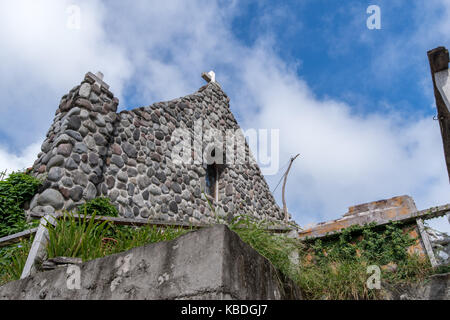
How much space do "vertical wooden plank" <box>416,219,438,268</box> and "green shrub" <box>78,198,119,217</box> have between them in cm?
452

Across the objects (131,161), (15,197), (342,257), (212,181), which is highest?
(212,181)

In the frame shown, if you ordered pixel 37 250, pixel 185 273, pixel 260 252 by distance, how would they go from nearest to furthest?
pixel 185 273
pixel 260 252
pixel 37 250

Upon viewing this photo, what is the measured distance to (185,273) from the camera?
1.93m

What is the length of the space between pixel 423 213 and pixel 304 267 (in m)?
2.83

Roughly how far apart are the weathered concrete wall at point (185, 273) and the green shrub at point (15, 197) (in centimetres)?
265

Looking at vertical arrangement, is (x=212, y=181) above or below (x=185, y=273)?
above

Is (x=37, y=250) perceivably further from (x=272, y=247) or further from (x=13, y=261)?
(x=272, y=247)

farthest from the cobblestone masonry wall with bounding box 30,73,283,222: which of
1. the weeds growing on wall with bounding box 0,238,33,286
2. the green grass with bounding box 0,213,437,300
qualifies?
the green grass with bounding box 0,213,437,300

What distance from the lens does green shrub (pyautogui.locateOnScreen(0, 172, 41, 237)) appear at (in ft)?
15.4

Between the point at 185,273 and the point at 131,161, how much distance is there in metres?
4.80

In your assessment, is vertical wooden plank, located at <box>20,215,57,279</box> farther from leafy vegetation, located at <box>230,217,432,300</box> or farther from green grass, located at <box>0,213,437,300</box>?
leafy vegetation, located at <box>230,217,432,300</box>

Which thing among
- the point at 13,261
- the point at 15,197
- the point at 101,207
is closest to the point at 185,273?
the point at 13,261
